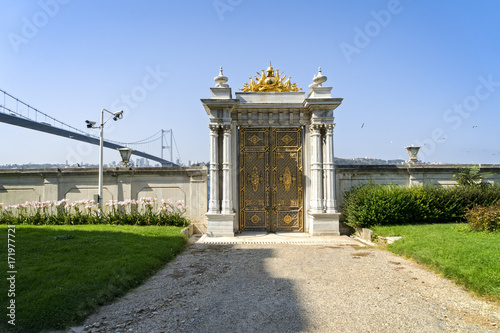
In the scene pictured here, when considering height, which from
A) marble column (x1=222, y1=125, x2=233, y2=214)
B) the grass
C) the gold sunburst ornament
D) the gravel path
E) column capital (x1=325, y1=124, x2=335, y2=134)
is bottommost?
the gravel path

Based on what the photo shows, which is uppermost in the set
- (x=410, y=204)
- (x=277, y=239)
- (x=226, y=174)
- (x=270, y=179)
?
(x=226, y=174)

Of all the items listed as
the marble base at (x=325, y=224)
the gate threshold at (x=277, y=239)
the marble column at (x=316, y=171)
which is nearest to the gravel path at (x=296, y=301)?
the gate threshold at (x=277, y=239)

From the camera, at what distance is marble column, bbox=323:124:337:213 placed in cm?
989

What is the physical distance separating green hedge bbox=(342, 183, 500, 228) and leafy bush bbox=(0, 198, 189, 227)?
5.51 metres

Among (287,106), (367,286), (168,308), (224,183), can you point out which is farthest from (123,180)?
(367,286)

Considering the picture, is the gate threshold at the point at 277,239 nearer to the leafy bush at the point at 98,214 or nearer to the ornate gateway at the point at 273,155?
the ornate gateway at the point at 273,155

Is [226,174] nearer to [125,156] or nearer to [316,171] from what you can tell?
[316,171]

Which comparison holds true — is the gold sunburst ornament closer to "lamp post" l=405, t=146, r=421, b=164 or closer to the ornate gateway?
the ornate gateway

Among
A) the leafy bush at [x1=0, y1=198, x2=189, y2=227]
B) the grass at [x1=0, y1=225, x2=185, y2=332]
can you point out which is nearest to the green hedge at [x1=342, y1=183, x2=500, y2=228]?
the grass at [x1=0, y1=225, x2=185, y2=332]

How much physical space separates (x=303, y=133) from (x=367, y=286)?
6.41 meters

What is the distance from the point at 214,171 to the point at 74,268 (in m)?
5.48

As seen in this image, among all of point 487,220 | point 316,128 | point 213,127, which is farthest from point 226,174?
point 487,220

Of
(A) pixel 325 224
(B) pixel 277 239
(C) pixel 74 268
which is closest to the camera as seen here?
(C) pixel 74 268

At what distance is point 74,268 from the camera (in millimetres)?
4922
